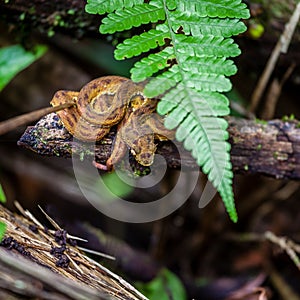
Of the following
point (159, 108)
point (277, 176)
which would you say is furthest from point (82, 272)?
point (277, 176)

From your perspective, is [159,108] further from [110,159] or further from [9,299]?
[9,299]

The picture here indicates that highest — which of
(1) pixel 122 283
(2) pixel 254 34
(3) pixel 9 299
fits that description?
(2) pixel 254 34

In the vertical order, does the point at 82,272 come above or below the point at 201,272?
above

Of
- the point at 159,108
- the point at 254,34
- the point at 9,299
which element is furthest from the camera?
the point at 254,34

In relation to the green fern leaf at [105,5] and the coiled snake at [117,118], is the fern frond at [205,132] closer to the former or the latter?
the coiled snake at [117,118]

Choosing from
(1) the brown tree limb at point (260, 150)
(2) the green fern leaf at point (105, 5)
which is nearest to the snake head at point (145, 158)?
(1) the brown tree limb at point (260, 150)

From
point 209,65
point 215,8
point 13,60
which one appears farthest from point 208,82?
point 13,60
